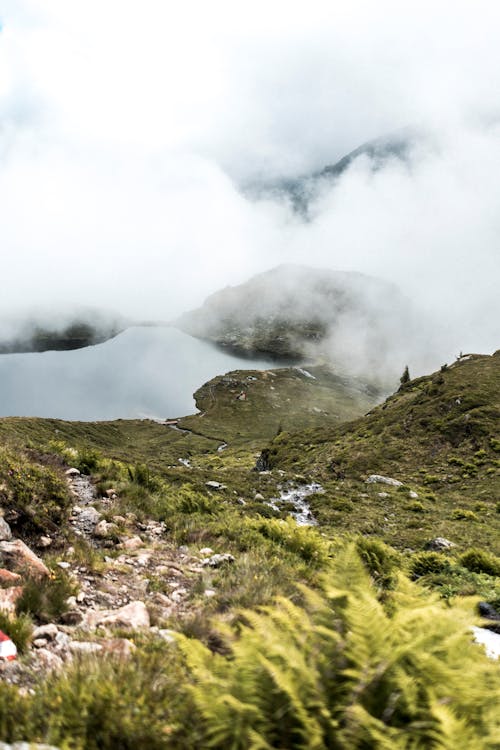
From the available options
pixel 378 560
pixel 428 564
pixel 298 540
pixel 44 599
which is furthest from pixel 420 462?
pixel 44 599

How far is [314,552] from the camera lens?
368 inches

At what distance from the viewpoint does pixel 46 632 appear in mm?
4578

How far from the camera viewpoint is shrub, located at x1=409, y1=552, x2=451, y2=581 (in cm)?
1204

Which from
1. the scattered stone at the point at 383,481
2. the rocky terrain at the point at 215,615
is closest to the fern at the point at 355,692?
the rocky terrain at the point at 215,615

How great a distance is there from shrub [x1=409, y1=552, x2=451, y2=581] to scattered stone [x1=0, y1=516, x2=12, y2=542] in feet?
35.9

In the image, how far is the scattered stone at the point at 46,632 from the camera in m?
4.53

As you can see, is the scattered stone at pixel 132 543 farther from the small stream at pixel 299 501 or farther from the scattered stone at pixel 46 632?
the small stream at pixel 299 501

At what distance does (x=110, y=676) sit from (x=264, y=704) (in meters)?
1.38

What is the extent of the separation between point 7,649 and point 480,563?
13084 mm

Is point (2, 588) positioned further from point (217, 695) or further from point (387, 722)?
point (387, 722)

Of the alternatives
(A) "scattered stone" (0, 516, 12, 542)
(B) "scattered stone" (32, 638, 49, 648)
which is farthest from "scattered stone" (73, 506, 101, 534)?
(B) "scattered stone" (32, 638, 49, 648)

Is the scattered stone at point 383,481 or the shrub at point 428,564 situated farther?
the scattered stone at point 383,481

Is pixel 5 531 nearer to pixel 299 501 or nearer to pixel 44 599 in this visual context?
pixel 44 599

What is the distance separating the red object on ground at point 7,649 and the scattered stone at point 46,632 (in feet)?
1.61
